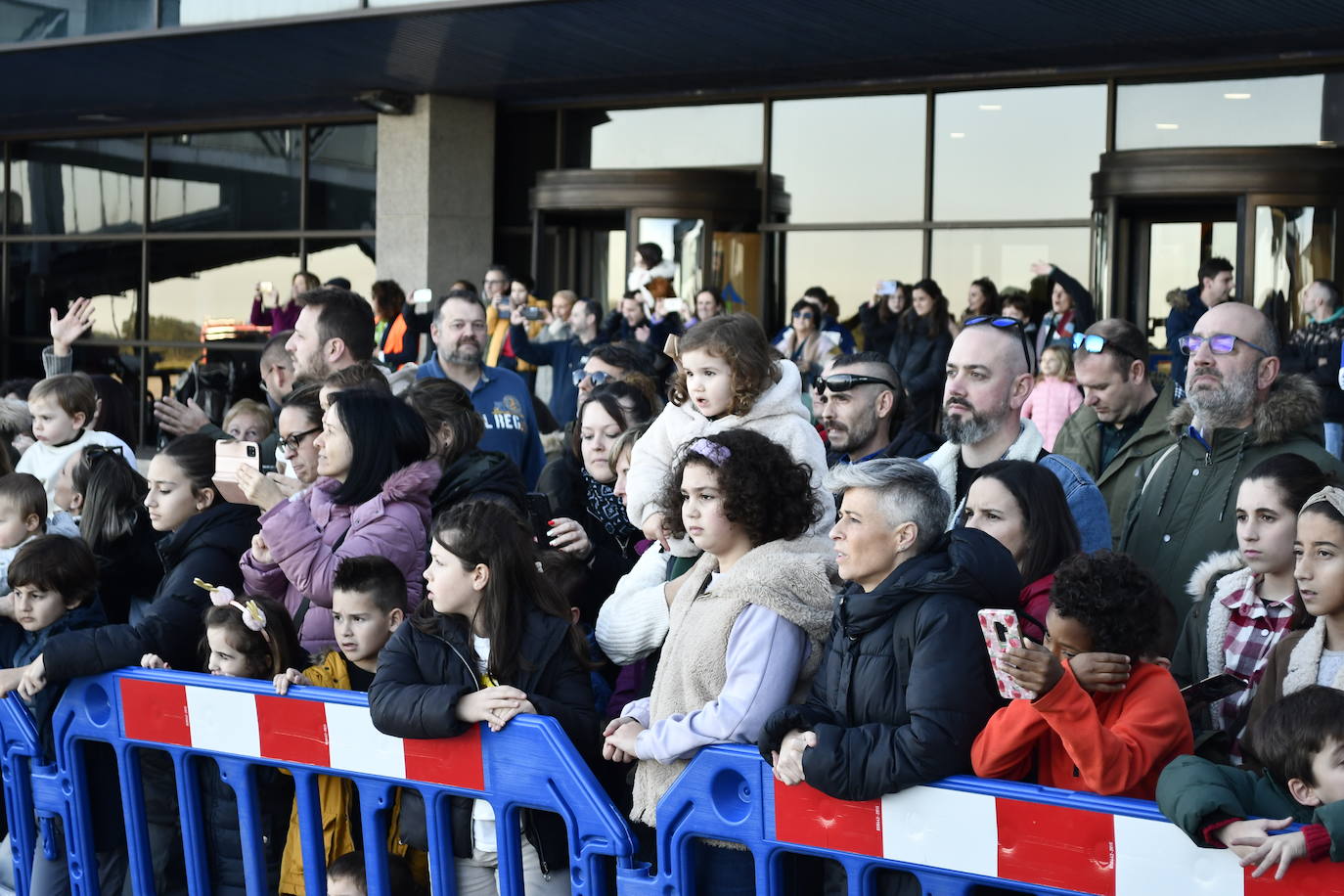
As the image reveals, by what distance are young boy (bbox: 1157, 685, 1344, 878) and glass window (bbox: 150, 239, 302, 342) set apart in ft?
54.9

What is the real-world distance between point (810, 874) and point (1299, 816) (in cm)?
112

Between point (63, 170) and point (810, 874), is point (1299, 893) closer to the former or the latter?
point (810, 874)

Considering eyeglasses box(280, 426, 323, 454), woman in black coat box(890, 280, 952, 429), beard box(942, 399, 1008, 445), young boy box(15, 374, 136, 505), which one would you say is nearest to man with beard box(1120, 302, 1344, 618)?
beard box(942, 399, 1008, 445)

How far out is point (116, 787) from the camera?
4652 millimetres

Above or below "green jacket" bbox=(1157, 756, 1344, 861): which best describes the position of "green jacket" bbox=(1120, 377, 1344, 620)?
above

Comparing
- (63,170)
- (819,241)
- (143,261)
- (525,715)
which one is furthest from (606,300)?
(525,715)

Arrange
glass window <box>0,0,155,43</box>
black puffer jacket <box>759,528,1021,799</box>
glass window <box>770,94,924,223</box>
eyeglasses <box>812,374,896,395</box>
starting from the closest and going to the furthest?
1. black puffer jacket <box>759,528,1021,799</box>
2. eyeglasses <box>812,374,896,395</box>
3. glass window <box>0,0,155,43</box>
4. glass window <box>770,94,924,223</box>

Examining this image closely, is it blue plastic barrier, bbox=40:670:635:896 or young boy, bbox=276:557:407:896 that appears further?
young boy, bbox=276:557:407:896

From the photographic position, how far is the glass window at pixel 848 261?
1474 centimetres

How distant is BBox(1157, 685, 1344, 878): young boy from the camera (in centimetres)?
259

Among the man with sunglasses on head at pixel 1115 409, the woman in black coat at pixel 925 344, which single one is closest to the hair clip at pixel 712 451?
the man with sunglasses on head at pixel 1115 409

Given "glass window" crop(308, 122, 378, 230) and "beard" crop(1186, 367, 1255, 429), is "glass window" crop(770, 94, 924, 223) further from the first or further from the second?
"beard" crop(1186, 367, 1255, 429)

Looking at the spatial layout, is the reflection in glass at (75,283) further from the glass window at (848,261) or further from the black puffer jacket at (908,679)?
the black puffer jacket at (908,679)

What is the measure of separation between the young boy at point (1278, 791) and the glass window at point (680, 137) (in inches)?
514
